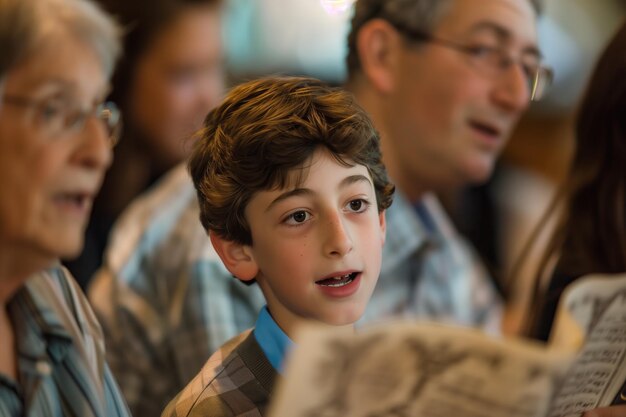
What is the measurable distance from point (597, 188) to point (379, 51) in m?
0.37

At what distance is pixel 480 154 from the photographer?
1.30 metres

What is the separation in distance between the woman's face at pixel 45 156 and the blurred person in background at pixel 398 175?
36 cm

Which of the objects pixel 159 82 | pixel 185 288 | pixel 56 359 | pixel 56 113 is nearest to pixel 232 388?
pixel 56 359

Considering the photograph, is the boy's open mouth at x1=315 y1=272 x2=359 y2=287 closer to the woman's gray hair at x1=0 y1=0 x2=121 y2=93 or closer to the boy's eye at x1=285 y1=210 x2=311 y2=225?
the boy's eye at x1=285 y1=210 x2=311 y2=225

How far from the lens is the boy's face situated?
74 centimetres

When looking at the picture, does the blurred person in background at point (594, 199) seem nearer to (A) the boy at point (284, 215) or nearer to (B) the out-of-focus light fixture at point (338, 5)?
(B) the out-of-focus light fixture at point (338, 5)

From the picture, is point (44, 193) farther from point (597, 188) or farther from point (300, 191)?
point (597, 188)

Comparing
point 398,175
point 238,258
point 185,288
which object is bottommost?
point 185,288

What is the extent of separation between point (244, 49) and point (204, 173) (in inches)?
49.7

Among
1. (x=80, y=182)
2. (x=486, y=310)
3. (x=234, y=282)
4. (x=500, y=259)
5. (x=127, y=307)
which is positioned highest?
(x=80, y=182)

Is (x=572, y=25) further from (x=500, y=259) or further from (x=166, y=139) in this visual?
(x=166, y=139)

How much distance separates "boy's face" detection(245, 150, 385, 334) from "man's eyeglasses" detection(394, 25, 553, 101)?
557mm

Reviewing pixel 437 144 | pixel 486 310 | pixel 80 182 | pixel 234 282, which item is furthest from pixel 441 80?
pixel 80 182

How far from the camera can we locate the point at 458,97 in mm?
1295
